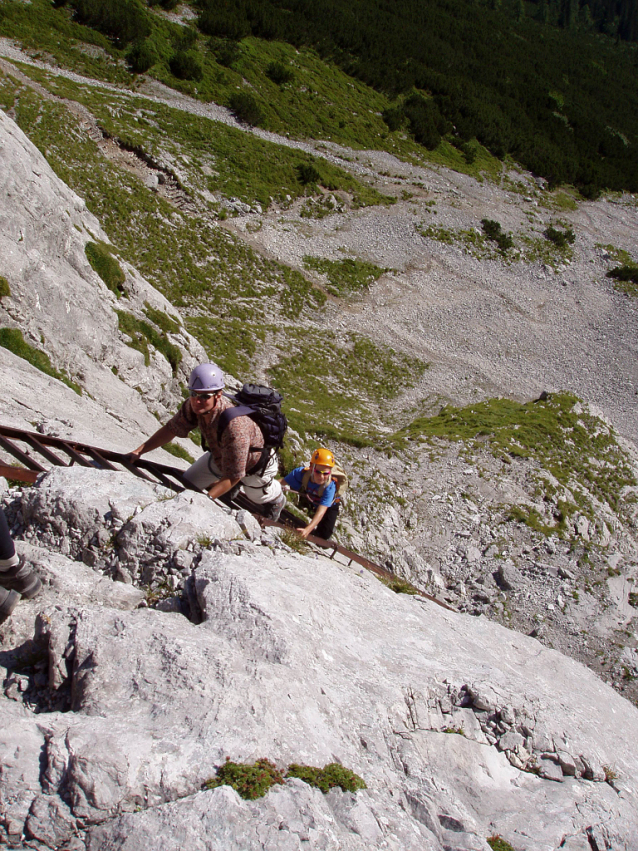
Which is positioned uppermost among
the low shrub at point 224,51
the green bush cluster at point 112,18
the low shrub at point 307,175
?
the low shrub at point 224,51

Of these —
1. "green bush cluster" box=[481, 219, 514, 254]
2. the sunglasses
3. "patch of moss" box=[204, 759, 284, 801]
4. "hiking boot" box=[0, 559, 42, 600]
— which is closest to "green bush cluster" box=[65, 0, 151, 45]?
"green bush cluster" box=[481, 219, 514, 254]

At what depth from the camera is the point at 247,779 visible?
451 centimetres

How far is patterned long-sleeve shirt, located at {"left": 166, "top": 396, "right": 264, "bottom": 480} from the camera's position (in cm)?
730

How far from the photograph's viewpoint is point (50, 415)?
38.2 ft

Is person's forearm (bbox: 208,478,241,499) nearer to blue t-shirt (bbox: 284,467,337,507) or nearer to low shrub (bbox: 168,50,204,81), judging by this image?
blue t-shirt (bbox: 284,467,337,507)

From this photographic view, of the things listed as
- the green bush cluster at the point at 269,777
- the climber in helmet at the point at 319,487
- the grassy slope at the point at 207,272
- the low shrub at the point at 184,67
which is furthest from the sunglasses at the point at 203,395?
the low shrub at the point at 184,67

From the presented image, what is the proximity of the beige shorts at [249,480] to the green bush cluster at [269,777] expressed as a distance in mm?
4332

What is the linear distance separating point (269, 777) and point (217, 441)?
4.31 meters

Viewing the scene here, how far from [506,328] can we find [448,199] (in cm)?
2113

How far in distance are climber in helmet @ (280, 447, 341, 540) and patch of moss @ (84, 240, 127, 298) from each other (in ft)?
43.2

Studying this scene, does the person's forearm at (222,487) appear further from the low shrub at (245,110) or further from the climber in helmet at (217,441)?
the low shrub at (245,110)

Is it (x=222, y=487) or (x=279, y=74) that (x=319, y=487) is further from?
(x=279, y=74)

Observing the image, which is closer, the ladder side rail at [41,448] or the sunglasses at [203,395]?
the sunglasses at [203,395]

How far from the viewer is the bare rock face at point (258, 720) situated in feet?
13.7
